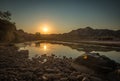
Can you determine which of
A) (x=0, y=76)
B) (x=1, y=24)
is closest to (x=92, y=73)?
(x=0, y=76)

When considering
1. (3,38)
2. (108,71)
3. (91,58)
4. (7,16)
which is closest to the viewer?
(108,71)

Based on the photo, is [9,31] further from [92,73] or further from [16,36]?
[92,73]

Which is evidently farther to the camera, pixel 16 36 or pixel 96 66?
pixel 16 36

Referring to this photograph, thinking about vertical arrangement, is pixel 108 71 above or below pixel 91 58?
below

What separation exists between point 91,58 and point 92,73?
1718 mm

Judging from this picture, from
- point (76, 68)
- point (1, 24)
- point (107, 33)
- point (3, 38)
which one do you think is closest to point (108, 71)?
point (76, 68)

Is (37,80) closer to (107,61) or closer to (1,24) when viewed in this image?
(107,61)

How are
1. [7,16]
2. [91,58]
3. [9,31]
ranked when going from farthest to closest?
1. [7,16]
2. [9,31]
3. [91,58]

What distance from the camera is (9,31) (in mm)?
63625

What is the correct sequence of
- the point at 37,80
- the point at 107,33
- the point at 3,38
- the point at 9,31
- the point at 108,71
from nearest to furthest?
the point at 37,80 < the point at 108,71 < the point at 3,38 < the point at 9,31 < the point at 107,33

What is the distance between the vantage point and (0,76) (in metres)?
11.5

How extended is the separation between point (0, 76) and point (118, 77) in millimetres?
9739

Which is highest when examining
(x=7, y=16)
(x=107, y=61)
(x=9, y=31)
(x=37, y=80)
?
(x=7, y=16)

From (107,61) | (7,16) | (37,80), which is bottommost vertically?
(37,80)
